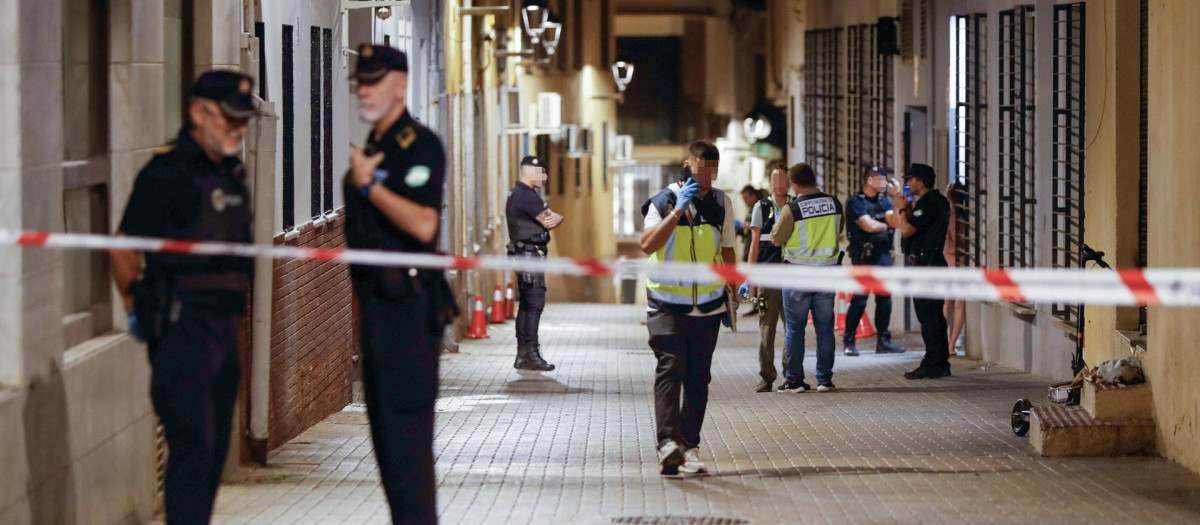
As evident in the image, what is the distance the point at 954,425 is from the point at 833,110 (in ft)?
52.8

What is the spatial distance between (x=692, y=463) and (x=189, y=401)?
3900 mm

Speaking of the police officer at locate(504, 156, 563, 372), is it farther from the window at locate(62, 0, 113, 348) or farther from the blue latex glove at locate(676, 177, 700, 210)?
the window at locate(62, 0, 113, 348)

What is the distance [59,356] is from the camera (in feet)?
21.1

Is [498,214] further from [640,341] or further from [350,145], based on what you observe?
[350,145]

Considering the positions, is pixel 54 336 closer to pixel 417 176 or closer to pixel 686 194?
pixel 417 176

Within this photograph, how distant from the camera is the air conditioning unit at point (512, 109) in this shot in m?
27.3

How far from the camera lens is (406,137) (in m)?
5.88

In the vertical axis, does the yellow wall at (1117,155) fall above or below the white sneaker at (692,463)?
above

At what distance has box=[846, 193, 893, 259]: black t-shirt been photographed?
57.3ft

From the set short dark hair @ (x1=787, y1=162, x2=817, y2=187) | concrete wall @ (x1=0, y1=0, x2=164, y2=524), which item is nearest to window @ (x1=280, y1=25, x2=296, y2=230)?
concrete wall @ (x1=0, y1=0, x2=164, y2=524)

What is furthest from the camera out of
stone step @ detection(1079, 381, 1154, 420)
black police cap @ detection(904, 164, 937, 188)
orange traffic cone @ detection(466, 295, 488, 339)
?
orange traffic cone @ detection(466, 295, 488, 339)

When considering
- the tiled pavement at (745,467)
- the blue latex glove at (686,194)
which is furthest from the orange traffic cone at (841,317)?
the blue latex glove at (686,194)

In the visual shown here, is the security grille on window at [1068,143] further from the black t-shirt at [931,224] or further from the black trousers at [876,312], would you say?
the black trousers at [876,312]

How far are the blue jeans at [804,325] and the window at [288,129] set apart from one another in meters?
4.34
